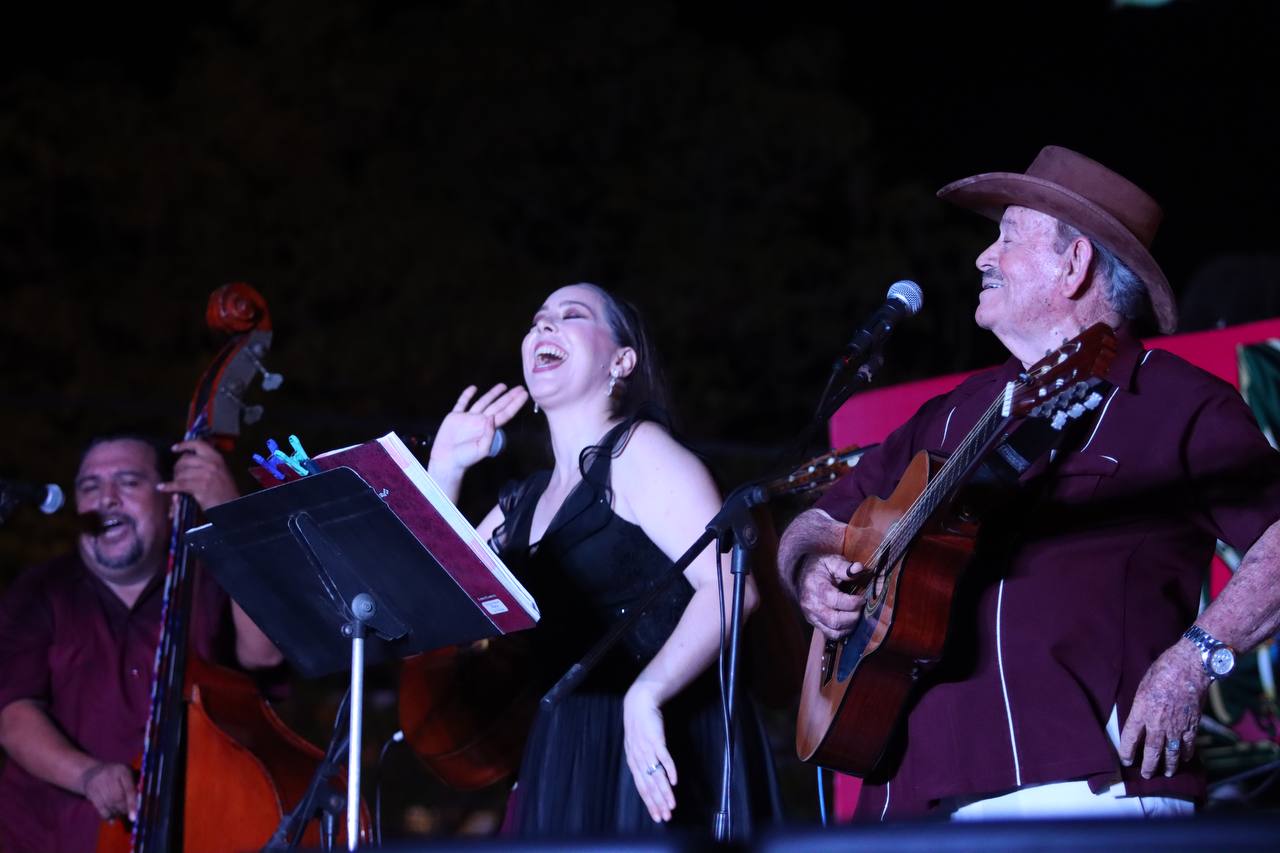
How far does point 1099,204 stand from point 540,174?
10.5 metres

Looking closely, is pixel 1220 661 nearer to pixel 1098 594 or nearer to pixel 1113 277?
pixel 1098 594

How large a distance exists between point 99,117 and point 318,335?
2.49m

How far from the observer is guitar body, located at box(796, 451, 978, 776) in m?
2.71

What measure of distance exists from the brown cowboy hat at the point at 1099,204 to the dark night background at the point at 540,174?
7720 mm

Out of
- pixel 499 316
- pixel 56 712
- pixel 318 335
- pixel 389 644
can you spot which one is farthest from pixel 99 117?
pixel 389 644

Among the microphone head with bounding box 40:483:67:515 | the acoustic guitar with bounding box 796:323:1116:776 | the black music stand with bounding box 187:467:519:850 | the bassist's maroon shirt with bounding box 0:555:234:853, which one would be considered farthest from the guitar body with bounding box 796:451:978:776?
the bassist's maroon shirt with bounding box 0:555:234:853

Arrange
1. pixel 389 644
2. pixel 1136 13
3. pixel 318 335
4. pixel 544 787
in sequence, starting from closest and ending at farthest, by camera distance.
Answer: pixel 389 644 < pixel 544 787 < pixel 318 335 < pixel 1136 13

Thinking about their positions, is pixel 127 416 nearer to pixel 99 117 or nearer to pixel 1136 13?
pixel 99 117

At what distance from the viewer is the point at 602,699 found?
3.61m

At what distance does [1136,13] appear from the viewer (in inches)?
501

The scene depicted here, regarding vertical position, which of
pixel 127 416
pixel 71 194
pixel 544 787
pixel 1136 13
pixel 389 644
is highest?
pixel 1136 13

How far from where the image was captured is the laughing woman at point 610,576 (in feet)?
11.0

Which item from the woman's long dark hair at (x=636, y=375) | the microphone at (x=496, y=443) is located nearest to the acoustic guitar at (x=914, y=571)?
the woman's long dark hair at (x=636, y=375)

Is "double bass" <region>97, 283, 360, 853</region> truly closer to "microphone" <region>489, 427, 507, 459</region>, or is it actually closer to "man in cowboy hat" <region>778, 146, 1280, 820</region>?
"microphone" <region>489, 427, 507, 459</region>
